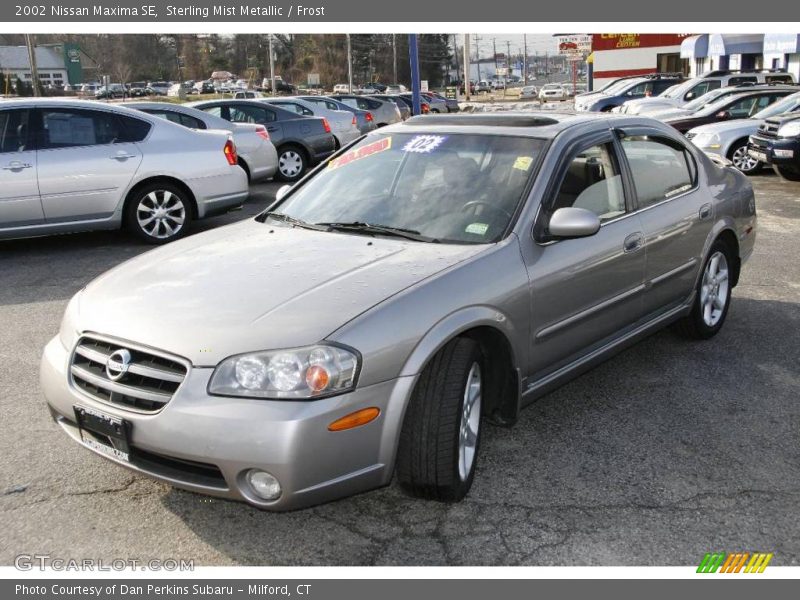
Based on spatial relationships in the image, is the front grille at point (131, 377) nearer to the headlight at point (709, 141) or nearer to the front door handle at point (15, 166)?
the front door handle at point (15, 166)

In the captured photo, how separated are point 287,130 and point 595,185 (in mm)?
11274

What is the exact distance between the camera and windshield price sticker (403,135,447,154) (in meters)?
4.36

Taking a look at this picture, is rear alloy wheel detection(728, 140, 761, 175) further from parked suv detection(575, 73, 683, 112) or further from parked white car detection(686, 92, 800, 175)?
parked suv detection(575, 73, 683, 112)

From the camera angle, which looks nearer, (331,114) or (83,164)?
(83,164)

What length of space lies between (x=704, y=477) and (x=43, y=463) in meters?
3.00

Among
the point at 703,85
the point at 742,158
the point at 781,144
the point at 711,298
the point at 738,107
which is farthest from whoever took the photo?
the point at 703,85

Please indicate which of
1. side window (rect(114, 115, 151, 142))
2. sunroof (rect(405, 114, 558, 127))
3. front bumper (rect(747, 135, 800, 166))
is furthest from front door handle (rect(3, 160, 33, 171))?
front bumper (rect(747, 135, 800, 166))

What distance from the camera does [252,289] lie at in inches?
131

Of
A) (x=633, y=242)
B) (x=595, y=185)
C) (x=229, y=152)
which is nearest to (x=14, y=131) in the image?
(x=229, y=152)

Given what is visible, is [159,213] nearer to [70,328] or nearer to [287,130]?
[70,328]

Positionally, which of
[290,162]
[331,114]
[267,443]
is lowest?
[290,162]

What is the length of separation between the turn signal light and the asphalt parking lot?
0.53 meters

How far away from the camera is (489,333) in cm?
355

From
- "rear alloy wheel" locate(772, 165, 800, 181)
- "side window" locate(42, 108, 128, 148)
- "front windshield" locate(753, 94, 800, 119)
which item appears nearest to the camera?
"side window" locate(42, 108, 128, 148)
